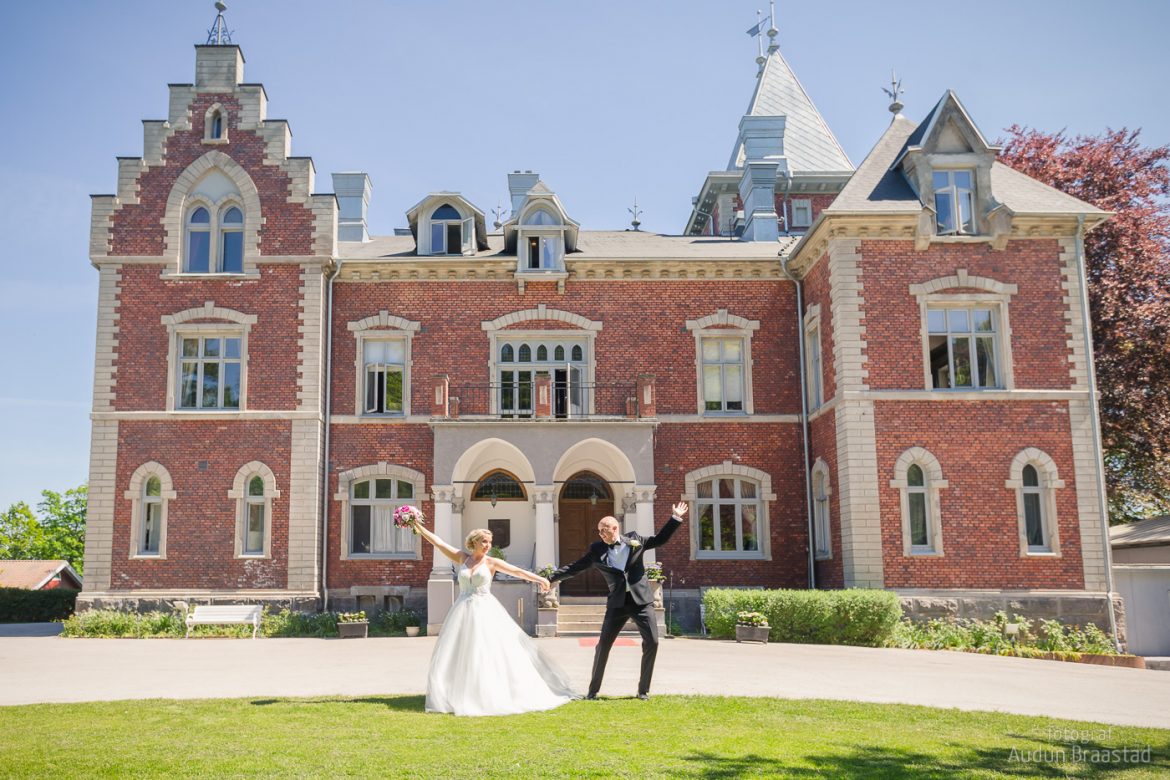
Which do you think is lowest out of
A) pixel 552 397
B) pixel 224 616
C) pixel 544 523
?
pixel 224 616

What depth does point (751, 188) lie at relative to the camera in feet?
86.3

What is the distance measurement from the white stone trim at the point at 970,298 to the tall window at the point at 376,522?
38.8 ft

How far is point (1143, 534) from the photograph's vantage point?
24625mm

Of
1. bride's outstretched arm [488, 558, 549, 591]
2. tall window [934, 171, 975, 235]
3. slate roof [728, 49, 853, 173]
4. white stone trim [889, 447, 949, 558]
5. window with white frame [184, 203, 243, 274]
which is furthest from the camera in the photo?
slate roof [728, 49, 853, 173]

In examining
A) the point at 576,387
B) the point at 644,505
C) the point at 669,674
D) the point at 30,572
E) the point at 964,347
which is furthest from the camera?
the point at 30,572

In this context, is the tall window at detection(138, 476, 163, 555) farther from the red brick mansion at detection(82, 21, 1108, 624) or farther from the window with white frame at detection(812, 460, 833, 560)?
the window with white frame at detection(812, 460, 833, 560)

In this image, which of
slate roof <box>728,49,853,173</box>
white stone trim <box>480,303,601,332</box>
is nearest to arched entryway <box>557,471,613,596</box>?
white stone trim <box>480,303,601,332</box>

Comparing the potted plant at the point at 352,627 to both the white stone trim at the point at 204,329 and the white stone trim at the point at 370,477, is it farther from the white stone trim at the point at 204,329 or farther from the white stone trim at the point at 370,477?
the white stone trim at the point at 204,329

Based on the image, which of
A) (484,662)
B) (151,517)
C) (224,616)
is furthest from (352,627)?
(484,662)

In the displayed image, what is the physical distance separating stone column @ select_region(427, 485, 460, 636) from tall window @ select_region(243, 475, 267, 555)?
12.3 feet

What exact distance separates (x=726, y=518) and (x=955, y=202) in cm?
856

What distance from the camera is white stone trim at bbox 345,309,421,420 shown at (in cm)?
2258

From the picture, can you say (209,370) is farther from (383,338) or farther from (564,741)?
(564,741)

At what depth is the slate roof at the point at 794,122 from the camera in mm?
35000
